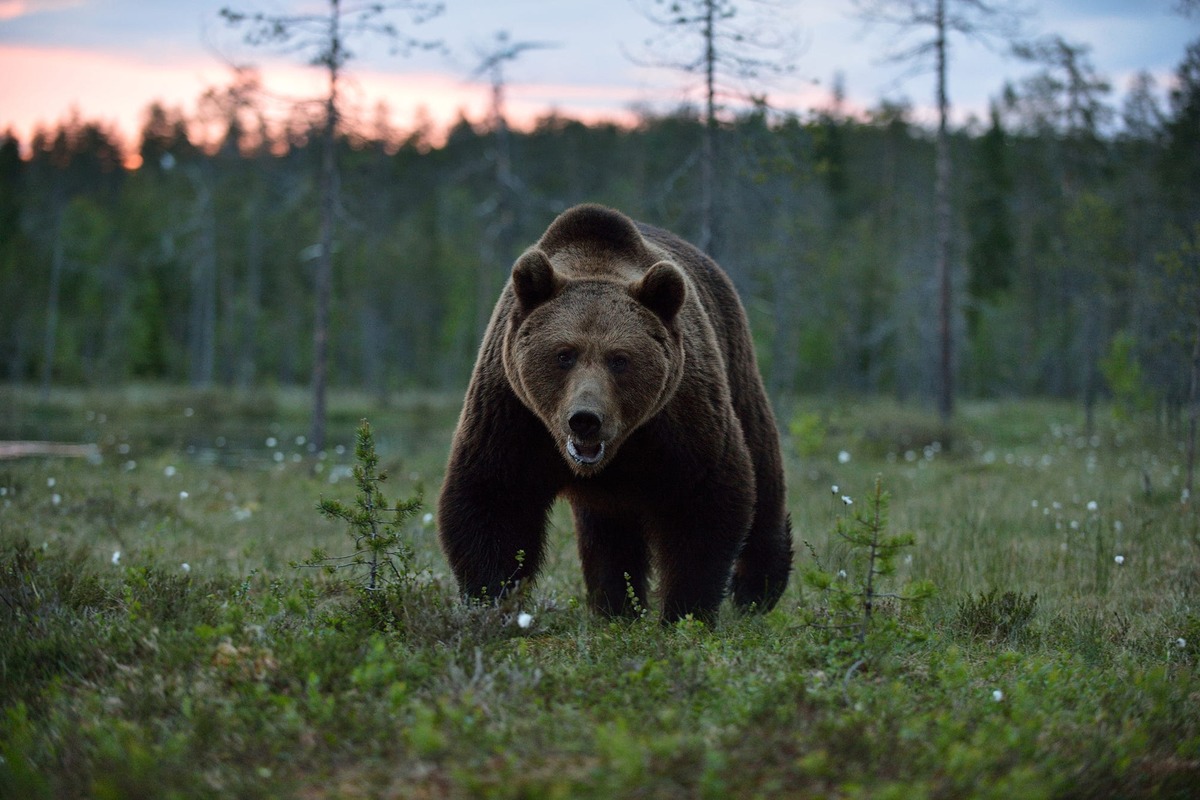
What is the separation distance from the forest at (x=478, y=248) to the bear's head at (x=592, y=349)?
21098 millimetres

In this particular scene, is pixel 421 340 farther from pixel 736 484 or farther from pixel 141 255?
pixel 736 484

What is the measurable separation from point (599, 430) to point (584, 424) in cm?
9

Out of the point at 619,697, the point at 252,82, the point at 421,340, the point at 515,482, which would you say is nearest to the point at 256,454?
the point at 252,82

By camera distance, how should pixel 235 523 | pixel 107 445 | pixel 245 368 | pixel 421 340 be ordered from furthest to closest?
pixel 421 340 → pixel 245 368 → pixel 107 445 → pixel 235 523

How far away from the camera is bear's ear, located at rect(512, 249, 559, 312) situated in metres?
5.07

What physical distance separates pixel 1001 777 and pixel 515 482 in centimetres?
281

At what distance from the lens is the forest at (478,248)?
39750mm

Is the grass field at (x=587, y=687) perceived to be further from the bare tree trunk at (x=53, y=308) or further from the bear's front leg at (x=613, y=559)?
the bare tree trunk at (x=53, y=308)

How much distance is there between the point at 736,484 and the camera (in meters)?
5.46

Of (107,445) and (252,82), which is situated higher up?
(252,82)

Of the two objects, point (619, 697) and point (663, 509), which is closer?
point (619, 697)

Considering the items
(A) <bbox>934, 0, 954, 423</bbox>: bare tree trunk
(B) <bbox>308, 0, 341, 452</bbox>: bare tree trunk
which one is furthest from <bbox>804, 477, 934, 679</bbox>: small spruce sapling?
(A) <bbox>934, 0, 954, 423</bbox>: bare tree trunk

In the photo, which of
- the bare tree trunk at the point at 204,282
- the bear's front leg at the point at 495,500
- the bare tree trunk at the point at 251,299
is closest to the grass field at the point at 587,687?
the bear's front leg at the point at 495,500

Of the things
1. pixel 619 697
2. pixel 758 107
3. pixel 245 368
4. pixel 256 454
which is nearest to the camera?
pixel 619 697
